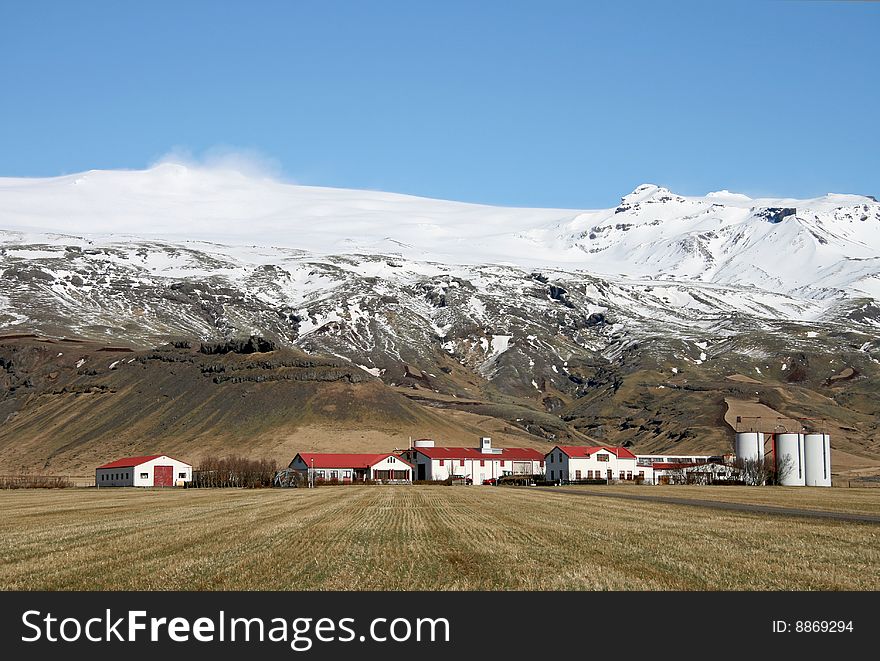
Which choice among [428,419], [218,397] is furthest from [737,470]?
[218,397]

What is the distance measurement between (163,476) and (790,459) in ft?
275

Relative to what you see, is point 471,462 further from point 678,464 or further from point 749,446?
point 749,446

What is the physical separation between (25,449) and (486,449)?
8324 cm

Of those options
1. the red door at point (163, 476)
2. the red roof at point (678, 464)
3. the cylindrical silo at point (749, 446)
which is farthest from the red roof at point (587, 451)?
the red door at point (163, 476)

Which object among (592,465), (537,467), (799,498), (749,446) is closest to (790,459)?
(749,446)

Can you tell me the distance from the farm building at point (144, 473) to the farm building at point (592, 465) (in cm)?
5164

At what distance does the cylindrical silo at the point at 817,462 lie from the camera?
133 m

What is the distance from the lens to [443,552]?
29.7 m

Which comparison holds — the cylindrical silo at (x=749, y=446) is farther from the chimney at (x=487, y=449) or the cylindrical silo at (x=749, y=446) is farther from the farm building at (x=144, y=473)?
the farm building at (x=144, y=473)

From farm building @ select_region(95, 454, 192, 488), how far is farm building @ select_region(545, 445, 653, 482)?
2033 inches
